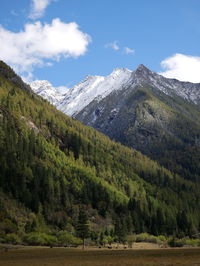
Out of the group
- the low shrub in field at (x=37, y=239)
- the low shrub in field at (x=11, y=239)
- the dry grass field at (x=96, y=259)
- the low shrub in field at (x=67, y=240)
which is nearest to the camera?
the dry grass field at (x=96, y=259)

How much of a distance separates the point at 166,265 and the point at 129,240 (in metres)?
116

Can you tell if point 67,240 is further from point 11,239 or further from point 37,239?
point 11,239

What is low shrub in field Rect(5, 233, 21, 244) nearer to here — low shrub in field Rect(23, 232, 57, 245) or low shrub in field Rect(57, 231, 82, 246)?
low shrub in field Rect(23, 232, 57, 245)

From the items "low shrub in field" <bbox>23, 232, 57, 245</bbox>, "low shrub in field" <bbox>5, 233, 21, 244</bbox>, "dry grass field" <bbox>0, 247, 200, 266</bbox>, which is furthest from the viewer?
"low shrub in field" <bbox>23, 232, 57, 245</bbox>

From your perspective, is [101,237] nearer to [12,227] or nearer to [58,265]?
[12,227]

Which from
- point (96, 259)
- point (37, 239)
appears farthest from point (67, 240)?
point (96, 259)

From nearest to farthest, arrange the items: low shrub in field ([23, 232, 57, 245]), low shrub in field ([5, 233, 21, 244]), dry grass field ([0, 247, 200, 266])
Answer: dry grass field ([0, 247, 200, 266]) < low shrub in field ([5, 233, 21, 244]) < low shrub in field ([23, 232, 57, 245])

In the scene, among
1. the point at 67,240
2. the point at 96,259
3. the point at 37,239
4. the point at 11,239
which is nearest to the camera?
the point at 96,259

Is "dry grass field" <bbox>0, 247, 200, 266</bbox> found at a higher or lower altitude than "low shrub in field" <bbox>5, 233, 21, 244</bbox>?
lower

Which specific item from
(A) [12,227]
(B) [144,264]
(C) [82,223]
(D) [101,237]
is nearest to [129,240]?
(D) [101,237]

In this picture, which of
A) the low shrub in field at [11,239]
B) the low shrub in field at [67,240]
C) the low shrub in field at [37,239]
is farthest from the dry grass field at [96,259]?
the low shrub in field at [67,240]

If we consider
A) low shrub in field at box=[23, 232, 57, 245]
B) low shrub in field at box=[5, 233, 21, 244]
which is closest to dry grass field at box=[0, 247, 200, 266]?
low shrub in field at box=[5, 233, 21, 244]

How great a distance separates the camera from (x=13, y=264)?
86312 mm

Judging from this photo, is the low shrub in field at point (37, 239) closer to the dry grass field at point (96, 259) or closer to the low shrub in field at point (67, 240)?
the low shrub in field at point (67, 240)
